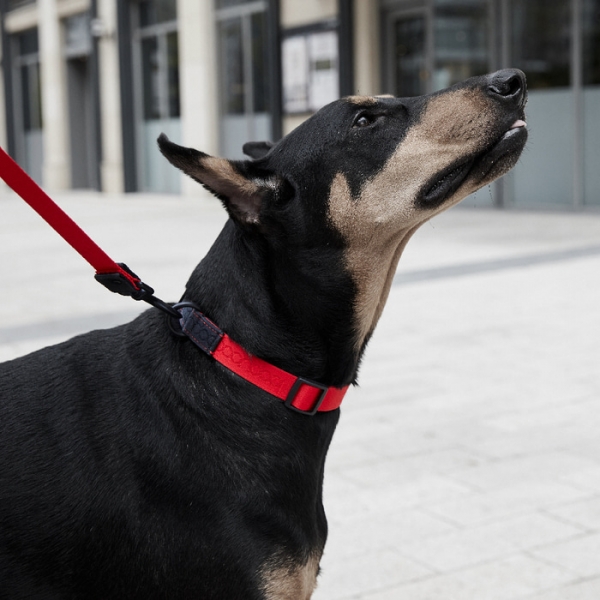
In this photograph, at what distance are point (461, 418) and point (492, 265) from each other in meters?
5.26

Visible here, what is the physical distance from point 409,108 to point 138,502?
4.48 ft

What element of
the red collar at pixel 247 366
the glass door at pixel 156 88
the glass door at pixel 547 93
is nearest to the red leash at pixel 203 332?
the red collar at pixel 247 366

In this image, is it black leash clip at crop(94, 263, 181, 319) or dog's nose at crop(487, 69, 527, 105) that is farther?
dog's nose at crop(487, 69, 527, 105)

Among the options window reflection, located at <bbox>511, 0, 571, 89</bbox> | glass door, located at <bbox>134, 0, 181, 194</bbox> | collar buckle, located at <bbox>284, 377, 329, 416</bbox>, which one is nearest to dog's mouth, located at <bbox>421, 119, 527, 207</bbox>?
collar buckle, located at <bbox>284, 377, 329, 416</bbox>

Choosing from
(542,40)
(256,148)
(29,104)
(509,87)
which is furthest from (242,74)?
(509,87)

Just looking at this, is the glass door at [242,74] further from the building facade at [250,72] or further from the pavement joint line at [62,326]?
the pavement joint line at [62,326]

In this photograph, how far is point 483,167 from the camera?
281 cm

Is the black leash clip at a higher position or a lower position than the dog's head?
lower

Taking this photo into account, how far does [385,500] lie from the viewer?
4406 mm

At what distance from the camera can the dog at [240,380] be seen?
237 centimetres

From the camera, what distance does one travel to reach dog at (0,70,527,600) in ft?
7.79

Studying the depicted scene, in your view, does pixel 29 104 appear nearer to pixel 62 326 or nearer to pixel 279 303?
pixel 62 326

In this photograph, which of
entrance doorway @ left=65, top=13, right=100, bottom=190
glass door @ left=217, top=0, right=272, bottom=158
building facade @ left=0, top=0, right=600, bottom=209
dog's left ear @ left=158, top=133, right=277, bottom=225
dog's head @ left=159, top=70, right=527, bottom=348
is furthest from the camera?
entrance doorway @ left=65, top=13, right=100, bottom=190

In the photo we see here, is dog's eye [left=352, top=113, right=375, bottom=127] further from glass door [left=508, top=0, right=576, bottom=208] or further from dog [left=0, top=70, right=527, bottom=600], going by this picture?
glass door [left=508, top=0, right=576, bottom=208]
